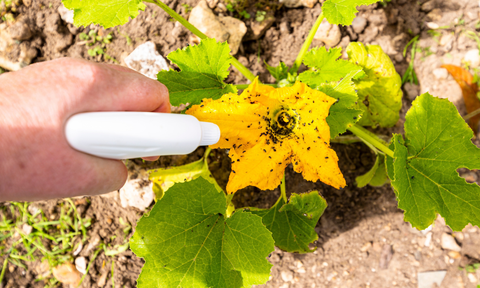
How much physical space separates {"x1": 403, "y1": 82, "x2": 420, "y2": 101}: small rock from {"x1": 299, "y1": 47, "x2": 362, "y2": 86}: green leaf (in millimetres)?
1300

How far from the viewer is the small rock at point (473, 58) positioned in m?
2.85

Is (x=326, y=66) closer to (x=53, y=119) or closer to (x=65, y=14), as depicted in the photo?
(x=53, y=119)

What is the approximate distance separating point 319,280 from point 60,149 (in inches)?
99.6

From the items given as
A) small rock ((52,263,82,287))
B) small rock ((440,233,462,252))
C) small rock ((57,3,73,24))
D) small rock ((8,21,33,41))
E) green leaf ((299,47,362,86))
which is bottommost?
small rock ((440,233,462,252))

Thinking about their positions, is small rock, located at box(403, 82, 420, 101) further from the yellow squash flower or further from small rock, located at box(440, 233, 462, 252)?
the yellow squash flower

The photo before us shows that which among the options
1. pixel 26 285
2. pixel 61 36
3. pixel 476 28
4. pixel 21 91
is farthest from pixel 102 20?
pixel 476 28

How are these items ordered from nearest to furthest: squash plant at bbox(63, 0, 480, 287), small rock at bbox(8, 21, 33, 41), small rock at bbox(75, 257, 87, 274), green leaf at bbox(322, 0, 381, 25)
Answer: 1. squash plant at bbox(63, 0, 480, 287)
2. green leaf at bbox(322, 0, 381, 25)
3. small rock at bbox(8, 21, 33, 41)
4. small rock at bbox(75, 257, 87, 274)

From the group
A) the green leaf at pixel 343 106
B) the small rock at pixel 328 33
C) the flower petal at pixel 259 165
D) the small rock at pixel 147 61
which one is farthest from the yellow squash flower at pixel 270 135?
the small rock at pixel 328 33

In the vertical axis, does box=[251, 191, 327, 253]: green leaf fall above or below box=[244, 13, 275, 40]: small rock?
below

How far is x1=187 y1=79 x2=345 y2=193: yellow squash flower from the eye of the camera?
57.2 inches

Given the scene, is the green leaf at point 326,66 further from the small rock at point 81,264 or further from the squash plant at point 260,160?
the small rock at point 81,264

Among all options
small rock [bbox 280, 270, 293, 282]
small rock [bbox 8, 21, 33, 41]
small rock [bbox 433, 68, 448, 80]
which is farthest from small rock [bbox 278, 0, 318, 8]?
small rock [bbox 280, 270, 293, 282]

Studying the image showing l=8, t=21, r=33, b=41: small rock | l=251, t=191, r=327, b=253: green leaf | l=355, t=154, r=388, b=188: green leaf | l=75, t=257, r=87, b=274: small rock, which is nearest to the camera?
l=251, t=191, r=327, b=253: green leaf

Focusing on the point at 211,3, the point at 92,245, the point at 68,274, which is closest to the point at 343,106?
the point at 211,3
